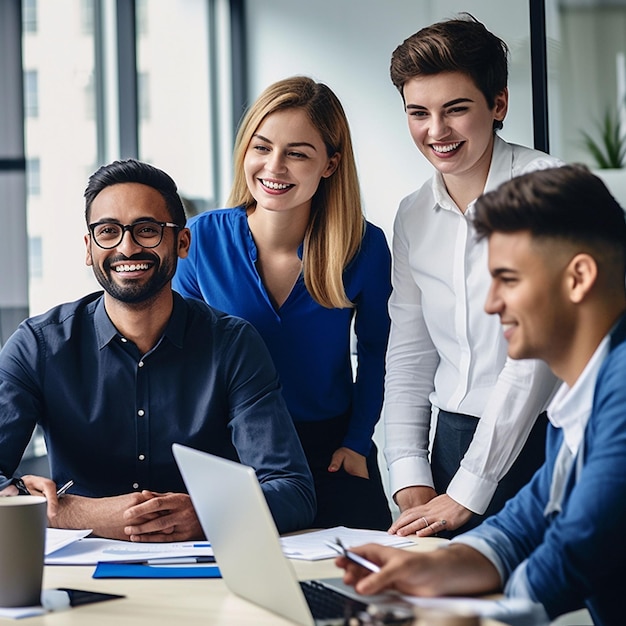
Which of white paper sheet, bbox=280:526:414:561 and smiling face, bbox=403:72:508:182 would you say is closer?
white paper sheet, bbox=280:526:414:561

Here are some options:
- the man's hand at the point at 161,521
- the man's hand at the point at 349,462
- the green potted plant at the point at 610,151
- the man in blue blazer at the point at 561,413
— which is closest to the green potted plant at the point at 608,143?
the green potted plant at the point at 610,151

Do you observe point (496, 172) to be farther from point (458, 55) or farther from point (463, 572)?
point (463, 572)

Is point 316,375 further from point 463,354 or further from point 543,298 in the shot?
point 543,298

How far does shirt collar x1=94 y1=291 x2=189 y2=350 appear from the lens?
2109mm

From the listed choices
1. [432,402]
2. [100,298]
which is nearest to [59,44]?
[100,298]

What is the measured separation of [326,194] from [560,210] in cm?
115

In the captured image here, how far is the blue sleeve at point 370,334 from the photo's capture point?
2490 mm

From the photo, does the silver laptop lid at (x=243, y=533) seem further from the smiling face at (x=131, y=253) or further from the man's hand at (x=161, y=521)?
the smiling face at (x=131, y=253)

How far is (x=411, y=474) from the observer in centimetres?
223

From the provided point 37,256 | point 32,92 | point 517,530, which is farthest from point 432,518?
point 32,92

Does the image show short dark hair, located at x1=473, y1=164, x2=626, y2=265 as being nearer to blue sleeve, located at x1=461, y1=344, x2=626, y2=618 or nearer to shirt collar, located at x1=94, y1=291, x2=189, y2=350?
blue sleeve, located at x1=461, y1=344, x2=626, y2=618

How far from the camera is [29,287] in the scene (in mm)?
3498

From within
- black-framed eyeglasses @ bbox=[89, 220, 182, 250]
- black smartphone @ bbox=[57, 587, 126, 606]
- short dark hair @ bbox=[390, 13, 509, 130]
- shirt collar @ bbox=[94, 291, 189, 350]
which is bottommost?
black smartphone @ bbox=[57, 587, 126, 606]

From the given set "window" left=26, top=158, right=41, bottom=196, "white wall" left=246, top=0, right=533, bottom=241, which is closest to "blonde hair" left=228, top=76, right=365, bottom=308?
"window" left=26, top=158, right=41, bottom=196
